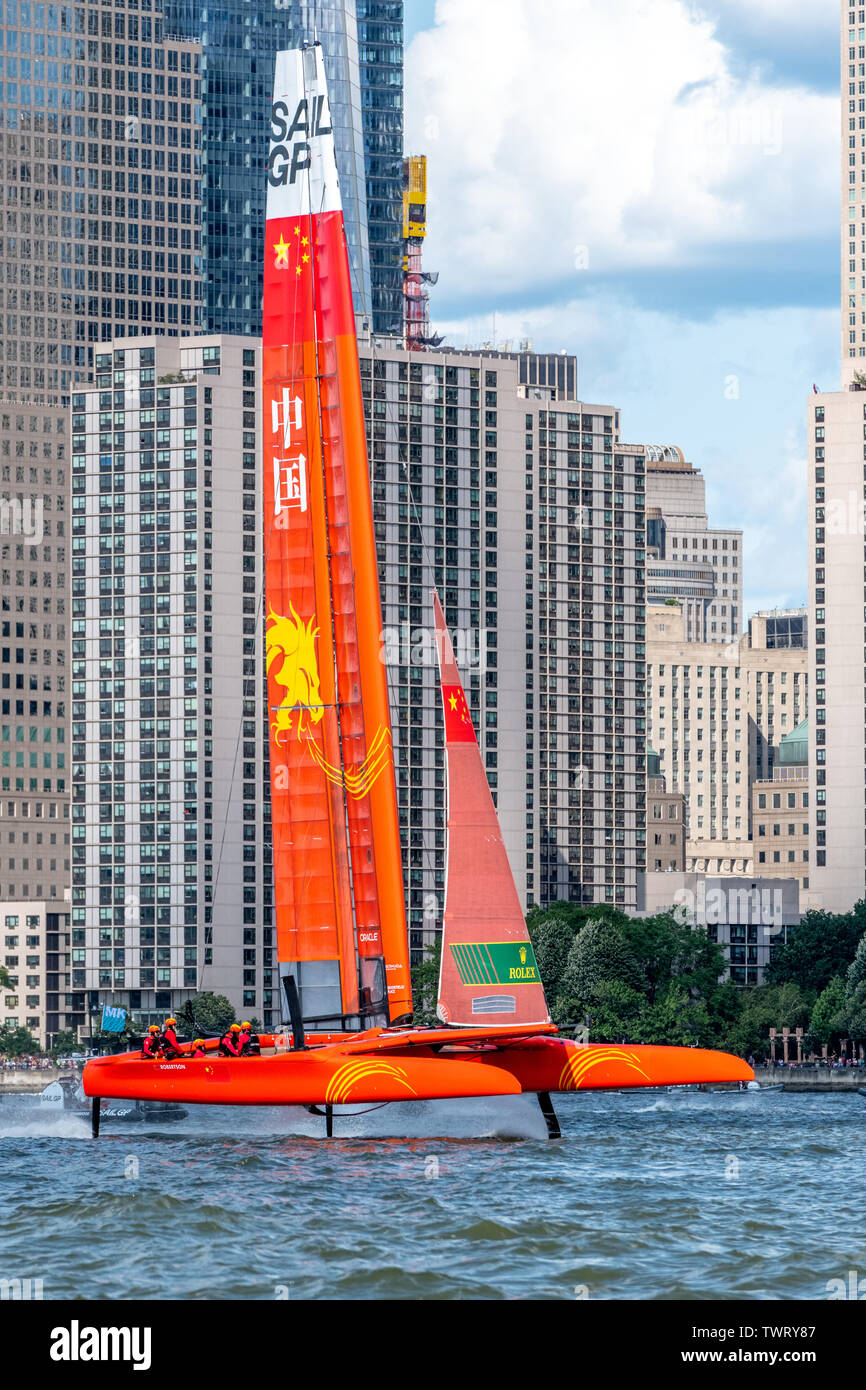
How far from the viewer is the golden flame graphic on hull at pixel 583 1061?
195 feet

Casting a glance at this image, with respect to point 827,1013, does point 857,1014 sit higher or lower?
higher

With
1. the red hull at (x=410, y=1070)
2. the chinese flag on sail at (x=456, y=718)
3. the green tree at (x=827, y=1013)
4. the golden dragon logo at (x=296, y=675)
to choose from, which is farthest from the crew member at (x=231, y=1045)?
the green tree at (x=827, y=1013)

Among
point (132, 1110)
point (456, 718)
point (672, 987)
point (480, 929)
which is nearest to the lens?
point (480, 929)

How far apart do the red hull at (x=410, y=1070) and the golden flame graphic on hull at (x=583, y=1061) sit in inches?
1.0

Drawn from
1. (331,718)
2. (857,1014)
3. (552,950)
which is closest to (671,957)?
(552,950)

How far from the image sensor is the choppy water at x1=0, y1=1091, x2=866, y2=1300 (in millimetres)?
36000

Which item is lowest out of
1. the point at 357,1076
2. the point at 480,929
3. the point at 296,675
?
the point at 357,1076

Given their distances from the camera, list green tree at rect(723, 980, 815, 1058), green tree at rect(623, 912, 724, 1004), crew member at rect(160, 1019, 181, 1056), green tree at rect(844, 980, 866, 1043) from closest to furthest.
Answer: crew member at rect(160, 1019, 181, 1056)
green tree at rect(844, 980, 866, 1043)
green tree at rect(623, 912, 724, 1004)
green tree at rect(723, 980, 815, 1058)

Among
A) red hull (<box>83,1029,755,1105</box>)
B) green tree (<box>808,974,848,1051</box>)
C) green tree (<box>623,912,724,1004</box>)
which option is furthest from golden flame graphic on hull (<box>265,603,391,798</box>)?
green tree (<box>808,974,848,1051</box>)

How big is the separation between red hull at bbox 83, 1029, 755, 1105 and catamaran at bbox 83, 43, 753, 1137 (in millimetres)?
2131

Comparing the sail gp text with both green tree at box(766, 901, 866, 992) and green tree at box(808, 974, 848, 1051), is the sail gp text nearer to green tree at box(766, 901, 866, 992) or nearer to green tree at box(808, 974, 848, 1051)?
green tree at box(808, 974, 848, 1051)

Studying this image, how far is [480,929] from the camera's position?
63.3 metres

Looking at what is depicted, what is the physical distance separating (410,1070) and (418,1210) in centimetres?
1129

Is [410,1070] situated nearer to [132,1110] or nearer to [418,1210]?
[418,1210]
